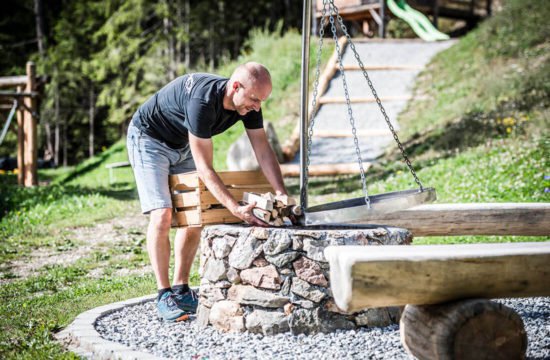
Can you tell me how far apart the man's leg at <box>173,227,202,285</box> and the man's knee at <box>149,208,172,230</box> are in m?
0.22

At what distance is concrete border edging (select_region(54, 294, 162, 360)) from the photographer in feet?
11.3

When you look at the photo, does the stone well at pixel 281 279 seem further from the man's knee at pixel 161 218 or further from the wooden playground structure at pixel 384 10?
the wooden playground structure at pixel 384 10

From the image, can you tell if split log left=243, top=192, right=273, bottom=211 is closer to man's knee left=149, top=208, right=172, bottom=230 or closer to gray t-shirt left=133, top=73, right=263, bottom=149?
gray t-shirt left=133, top=73, right=263, bottom=149

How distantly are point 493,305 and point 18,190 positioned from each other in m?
10.2

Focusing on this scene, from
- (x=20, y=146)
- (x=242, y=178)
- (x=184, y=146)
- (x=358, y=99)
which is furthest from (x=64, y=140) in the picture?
(x=242, y=178)

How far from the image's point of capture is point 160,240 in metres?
4.27

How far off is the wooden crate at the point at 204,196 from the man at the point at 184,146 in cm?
10

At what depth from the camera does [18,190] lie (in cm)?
1155

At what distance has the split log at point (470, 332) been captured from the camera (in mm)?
2941

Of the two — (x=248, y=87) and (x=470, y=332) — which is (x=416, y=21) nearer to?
(x=248, y=87)

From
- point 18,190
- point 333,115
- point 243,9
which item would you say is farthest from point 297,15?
point 18,190

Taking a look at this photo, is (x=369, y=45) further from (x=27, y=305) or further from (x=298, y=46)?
(x=27, y=305)

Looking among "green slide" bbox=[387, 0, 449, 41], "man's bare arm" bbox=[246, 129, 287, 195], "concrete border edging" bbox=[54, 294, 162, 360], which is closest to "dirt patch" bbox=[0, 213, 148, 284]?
"concrete border edging" bbox=[54, 294, 162, 360]

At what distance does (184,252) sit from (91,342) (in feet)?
3.22
